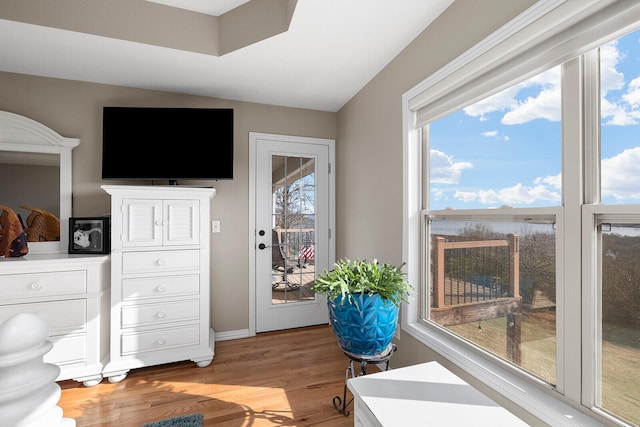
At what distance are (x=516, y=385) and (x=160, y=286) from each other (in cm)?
233

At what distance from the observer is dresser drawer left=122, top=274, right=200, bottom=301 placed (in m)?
2.26

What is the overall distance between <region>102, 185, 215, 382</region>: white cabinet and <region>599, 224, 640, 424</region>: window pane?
2374mm

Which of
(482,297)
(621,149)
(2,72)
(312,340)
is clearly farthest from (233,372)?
(2,72)

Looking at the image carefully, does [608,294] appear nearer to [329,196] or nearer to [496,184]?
[496,184]

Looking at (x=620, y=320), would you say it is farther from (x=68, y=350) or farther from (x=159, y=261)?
(x=68, y=350)

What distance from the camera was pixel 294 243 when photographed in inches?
126

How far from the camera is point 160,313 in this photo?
231 centimetres

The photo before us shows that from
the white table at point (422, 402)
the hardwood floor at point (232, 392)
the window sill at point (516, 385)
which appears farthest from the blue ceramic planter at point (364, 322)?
the hardwood floor at point (232, 392)

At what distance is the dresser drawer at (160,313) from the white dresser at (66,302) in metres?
0.20

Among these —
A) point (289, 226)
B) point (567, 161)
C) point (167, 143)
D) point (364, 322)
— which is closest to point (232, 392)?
point (364, 322)

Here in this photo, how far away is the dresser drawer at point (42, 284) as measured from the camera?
1992 millimetres

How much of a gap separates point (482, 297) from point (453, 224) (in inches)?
17.2

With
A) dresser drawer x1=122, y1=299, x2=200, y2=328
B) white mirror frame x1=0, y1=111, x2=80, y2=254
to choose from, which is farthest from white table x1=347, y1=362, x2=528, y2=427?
white mirror frame x1=0, y1=111, x2=80, y2=254

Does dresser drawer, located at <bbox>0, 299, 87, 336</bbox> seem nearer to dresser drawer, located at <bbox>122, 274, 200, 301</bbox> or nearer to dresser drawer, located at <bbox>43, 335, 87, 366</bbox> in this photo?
dresser drawer, located at <bbox>43, 335, 87, 366</bbox>
